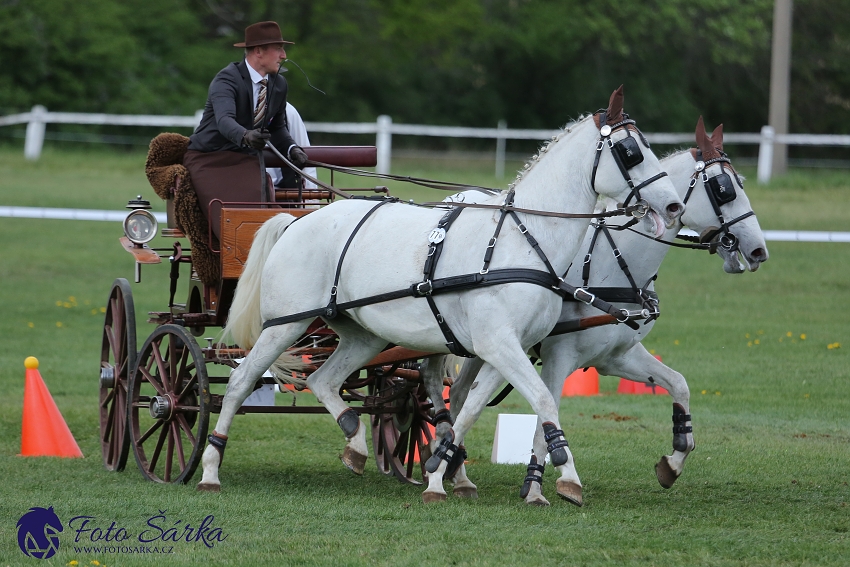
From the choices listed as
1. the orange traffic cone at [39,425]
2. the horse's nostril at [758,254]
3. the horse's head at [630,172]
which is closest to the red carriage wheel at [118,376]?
the orange traffic cone at [39,425]

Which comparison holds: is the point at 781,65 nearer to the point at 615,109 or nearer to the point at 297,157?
the point at 297,157

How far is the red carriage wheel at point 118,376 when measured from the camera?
7391 millimetres

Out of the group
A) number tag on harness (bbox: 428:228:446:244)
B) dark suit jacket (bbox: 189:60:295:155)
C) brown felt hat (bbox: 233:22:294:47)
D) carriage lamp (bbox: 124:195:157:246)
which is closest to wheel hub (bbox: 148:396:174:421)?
carriage lamp (bbox: 124:195:157:246)

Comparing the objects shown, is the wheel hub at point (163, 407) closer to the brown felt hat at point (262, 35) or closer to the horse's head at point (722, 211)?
the brown felt hat at point (262, 35)

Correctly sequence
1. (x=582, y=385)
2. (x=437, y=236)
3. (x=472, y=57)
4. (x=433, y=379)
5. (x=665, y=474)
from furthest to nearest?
(x=472, y=57)
(x=582, y=385)
(x=433, y=379)
(x=665, y=474)
(x=437, y=236)

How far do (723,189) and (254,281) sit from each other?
2633 millimetres

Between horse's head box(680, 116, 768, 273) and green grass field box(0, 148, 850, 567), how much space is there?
1.33 metres

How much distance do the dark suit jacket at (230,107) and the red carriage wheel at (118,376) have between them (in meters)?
1.13

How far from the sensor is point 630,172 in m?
5.79

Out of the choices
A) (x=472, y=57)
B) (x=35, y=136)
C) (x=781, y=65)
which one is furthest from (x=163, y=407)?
(x=472, y=57)

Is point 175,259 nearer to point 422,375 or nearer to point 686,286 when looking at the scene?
point 422,375

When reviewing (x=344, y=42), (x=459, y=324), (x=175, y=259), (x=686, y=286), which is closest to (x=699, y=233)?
(x=459, y=324)

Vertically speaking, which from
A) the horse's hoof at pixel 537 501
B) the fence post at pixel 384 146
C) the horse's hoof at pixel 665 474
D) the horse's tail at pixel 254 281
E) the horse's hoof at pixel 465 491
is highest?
the fence post at pixel 384 146

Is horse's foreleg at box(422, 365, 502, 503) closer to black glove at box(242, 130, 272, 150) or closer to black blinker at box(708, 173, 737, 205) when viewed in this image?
black blinker at box(708, 173, 737, 205)
